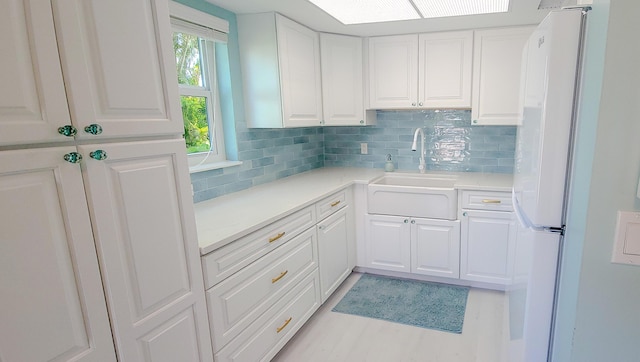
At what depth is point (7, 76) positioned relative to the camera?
781 mm

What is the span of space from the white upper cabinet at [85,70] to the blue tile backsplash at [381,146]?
1337mm

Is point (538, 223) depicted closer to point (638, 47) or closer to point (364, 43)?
point (638, 47)

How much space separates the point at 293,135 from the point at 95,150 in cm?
225

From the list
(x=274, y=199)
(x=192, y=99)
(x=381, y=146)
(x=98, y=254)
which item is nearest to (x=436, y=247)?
(x=381, y=146)

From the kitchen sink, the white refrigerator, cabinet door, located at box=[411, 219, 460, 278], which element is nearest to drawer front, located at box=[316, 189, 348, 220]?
the kitchen sink

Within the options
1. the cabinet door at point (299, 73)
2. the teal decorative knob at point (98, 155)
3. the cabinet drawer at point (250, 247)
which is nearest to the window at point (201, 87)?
the cabinet door at point (299, 73)

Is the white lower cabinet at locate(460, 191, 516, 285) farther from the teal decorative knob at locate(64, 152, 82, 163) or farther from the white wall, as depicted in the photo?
the teal decorative knob at locate(64, 152, 82, 163)

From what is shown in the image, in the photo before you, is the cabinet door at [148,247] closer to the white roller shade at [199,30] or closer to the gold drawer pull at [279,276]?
Result: the gold drawer pull at [279,276]

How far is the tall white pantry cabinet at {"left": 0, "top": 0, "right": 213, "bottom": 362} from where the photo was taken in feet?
2.65

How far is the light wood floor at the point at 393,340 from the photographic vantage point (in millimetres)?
2018

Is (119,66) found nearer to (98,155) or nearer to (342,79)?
(98,155)

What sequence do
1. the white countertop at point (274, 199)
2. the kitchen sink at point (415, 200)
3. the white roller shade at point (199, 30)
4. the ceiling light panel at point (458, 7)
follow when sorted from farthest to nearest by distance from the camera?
the kitchen sink at point (415, 200) → the ceiling light panel at point (458, 7) → the white roller shade at point (199, 30) → the white countertop at point (274, 199)

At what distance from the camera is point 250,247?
5.46 ft

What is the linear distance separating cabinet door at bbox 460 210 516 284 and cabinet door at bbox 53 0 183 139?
2.26 metres
